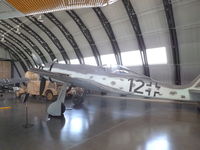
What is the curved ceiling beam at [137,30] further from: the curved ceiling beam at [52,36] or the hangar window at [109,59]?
the curved ceiling beam at [52,36]

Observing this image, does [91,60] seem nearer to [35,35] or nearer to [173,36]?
[35,35]

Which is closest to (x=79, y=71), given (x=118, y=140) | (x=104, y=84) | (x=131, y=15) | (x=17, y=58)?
(x=104, y=84)

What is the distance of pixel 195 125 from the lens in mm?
5484

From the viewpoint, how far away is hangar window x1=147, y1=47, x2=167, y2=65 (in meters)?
11.2

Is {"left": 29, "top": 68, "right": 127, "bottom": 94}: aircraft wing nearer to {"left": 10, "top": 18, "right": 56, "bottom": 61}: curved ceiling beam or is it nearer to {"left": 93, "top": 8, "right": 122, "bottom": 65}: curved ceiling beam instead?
{"left": 93, "top": 8, "right": 122, "bottom": 65}: curved ceiling beam

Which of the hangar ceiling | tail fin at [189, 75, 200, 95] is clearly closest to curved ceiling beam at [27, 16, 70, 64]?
the hangar ceiling

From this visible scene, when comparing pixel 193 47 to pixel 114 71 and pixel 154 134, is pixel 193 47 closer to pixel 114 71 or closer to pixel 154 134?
pixel 114 71

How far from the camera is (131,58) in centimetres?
1310

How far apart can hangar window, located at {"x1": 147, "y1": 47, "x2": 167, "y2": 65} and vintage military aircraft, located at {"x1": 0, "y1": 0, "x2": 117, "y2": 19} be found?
30.4ft

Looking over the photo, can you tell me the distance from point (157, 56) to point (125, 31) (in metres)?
3.06

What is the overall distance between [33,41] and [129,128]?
18.8 metres

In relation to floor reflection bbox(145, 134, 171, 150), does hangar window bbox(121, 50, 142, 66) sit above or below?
above

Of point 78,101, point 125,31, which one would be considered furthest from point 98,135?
point 125,31

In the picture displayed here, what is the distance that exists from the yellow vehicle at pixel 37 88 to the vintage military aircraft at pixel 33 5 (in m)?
9.43
